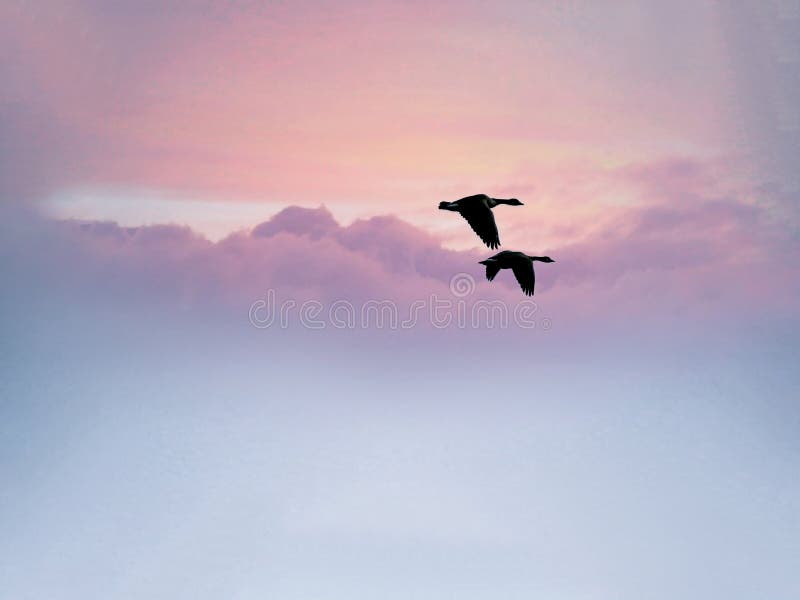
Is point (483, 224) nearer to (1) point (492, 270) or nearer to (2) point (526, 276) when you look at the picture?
(1) point (492, 270)

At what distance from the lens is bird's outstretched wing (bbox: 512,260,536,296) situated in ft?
130

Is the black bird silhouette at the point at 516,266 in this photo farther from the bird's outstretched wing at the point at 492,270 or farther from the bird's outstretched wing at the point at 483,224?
the bird's outstretched wing at the point at 483,224

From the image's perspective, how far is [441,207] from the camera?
112ft

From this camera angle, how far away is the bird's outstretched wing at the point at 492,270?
39.2m

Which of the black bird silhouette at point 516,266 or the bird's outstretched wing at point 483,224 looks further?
the black bird silhouette at point 516,266

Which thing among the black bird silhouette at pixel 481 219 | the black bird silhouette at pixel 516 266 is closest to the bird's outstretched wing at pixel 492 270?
the black bird silhouette at pixel 516 266

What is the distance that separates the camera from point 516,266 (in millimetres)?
39531

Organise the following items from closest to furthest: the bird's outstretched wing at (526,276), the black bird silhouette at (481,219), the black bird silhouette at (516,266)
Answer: the black bird silhouette at (481,219)
the black bird silhouette at (516,266)
the bird's outstretched wing at (526,276)

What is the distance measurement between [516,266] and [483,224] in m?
5.00

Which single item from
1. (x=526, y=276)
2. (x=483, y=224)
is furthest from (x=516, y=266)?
(x=483, y=224)

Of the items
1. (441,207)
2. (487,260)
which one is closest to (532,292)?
(487,260)

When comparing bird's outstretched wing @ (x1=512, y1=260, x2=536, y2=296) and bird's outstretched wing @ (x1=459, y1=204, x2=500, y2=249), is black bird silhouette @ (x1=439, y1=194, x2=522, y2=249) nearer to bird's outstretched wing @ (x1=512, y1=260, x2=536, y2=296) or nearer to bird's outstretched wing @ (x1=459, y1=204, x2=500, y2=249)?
bird's outstretched wing @ (x1=459, y1=204, x2=500, y2=249)

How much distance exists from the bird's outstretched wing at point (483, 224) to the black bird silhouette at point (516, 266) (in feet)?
12.5

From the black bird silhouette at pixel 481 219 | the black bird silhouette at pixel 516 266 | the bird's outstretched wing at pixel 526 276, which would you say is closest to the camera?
the black bird silhouette at pixel 481 219
